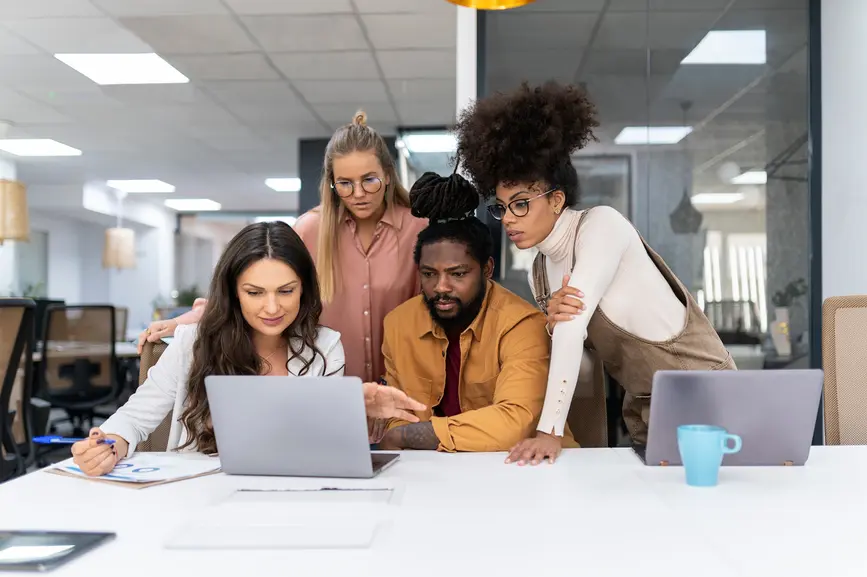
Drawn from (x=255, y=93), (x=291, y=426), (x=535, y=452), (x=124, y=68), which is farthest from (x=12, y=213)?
(x=535, y=452)

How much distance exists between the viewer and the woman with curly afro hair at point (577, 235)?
1815 millimetres

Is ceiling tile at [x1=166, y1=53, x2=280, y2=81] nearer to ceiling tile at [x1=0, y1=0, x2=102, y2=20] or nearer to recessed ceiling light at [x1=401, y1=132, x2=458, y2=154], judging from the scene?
ceiling tile at [x1=0, y1=0, x2=102, y2=20]

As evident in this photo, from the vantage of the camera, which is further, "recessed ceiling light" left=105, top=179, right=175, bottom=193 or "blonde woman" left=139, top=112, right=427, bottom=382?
"recessed ceiling light" left=105, top=179, right=175, bottom=193

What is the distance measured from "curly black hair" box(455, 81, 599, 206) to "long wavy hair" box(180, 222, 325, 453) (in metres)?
0.53

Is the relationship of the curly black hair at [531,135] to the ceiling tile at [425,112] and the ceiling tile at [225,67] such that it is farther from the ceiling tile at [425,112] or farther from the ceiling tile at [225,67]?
the ceiling tile at [425,112]

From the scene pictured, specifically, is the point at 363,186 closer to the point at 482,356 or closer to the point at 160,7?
the point at 482,356

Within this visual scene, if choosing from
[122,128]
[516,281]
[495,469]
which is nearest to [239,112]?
[122,128]

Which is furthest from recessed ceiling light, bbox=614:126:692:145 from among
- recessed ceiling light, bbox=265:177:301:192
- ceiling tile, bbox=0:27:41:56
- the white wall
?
recessed ceiling light, bbox=265:177:301:192

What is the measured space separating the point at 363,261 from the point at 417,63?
131 inches

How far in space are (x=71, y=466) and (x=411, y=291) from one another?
3.99 feet

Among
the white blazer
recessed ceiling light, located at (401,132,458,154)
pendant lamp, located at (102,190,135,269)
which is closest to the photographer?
the white blazer

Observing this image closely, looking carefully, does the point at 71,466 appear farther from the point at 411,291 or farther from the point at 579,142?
the point at 579,142

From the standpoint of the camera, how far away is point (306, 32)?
4719 mm

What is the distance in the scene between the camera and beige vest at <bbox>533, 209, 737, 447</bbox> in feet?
6.05
